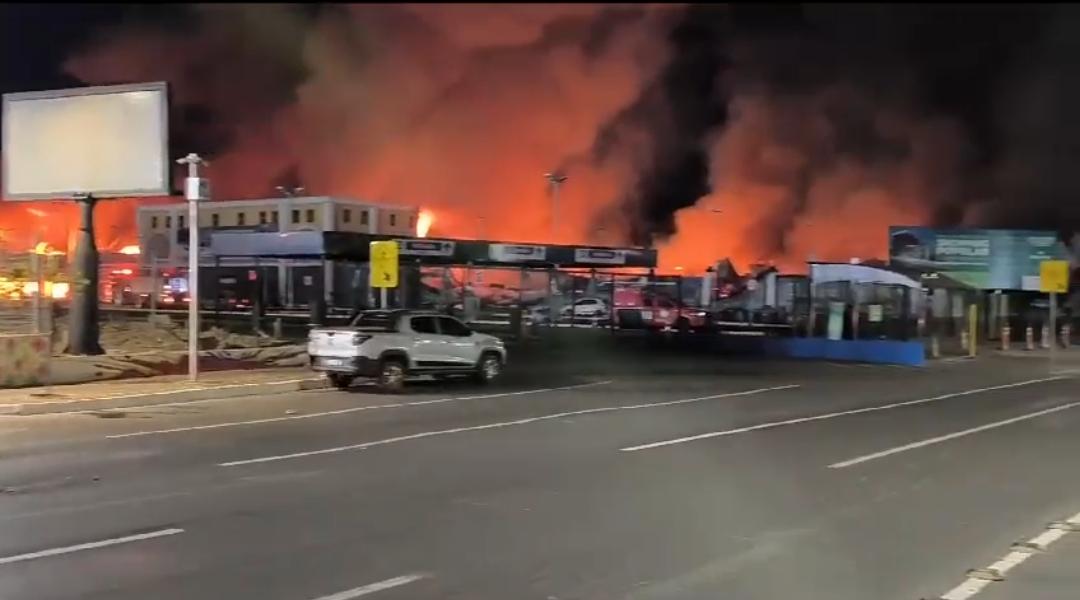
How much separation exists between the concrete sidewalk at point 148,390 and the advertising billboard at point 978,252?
3228 centimetres

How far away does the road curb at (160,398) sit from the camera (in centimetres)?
1638

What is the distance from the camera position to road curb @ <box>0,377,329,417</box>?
16.4 meters

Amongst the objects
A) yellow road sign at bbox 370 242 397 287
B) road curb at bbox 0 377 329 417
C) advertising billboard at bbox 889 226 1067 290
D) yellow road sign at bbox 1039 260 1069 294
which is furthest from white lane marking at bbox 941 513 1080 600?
advertising billboard at bbox 889 226 1067 290

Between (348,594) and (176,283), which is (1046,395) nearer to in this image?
(348,594)

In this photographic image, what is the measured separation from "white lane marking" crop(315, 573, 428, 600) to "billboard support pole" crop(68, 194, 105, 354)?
18.0 metres

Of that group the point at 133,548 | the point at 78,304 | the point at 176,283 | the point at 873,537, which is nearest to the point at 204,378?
the point at 78,304

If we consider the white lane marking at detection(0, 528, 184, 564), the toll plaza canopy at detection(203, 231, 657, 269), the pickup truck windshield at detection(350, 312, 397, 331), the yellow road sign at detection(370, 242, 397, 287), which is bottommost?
the white lane marking at detection(0, 528, 184, 564)

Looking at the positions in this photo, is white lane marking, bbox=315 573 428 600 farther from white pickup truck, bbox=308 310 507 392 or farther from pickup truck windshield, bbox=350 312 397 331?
pickup truck windshield, bbox=350 312 397 331

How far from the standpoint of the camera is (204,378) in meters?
20.8

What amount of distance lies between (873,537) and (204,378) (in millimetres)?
15274

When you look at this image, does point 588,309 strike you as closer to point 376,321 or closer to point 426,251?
point 426,251

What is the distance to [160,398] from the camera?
17812 mm

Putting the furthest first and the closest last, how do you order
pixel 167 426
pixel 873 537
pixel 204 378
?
pixel 204 378, pixel 167 426, pixel 873 537

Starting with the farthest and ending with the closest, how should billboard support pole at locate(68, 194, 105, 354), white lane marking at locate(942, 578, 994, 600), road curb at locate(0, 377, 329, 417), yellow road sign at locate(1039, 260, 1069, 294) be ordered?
1. yellow road sign at locate(1039, 260, 1069, 294)
2. billboard support pole at locate(68, 194, 105, 354)
3. road curb at locate(0, 377, 329, 417)
4. white lane marking at locate(942, 578, 994, 600)
